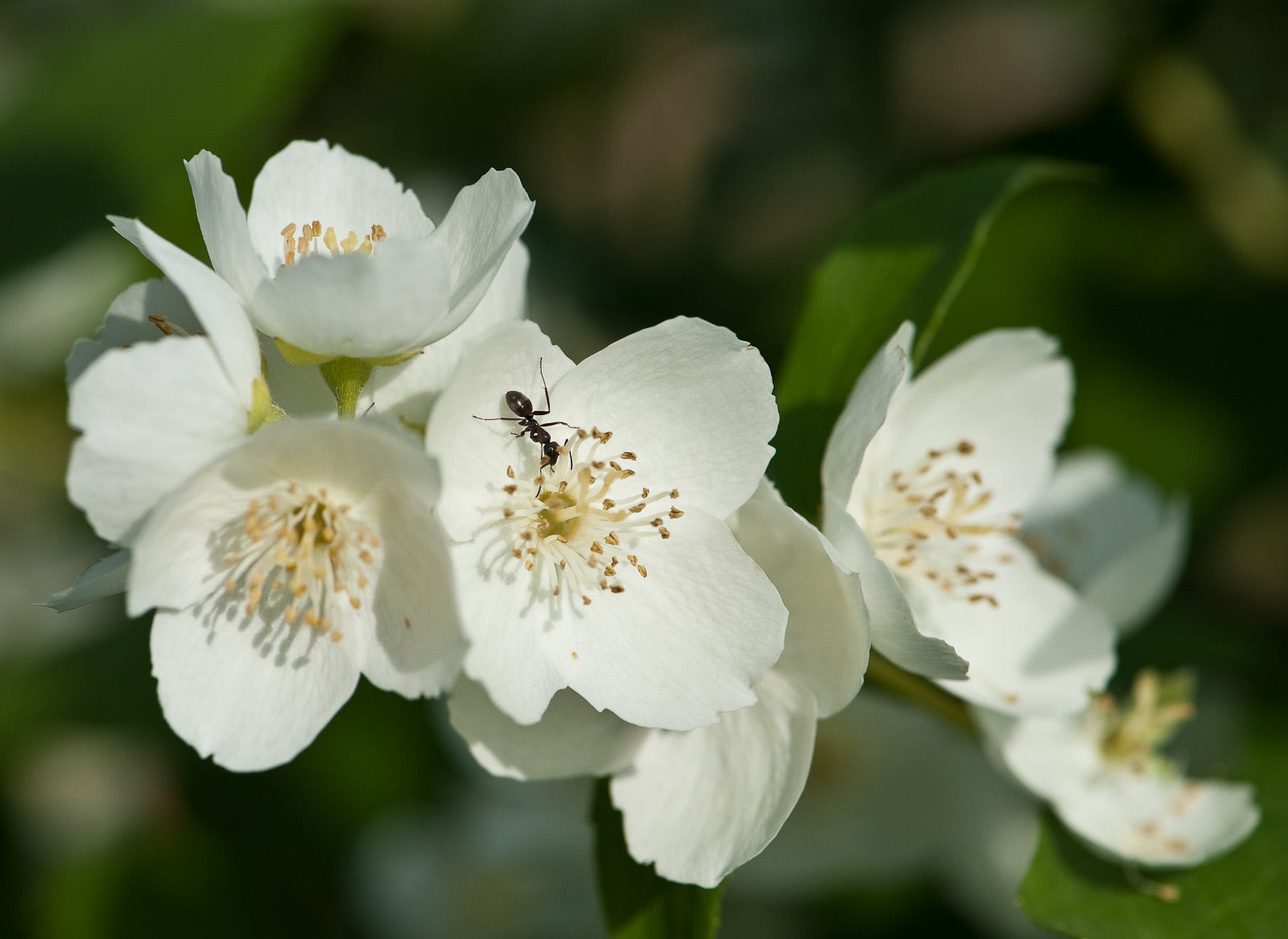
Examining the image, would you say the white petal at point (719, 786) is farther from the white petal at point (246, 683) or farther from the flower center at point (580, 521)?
the white petal at point (246, 683)

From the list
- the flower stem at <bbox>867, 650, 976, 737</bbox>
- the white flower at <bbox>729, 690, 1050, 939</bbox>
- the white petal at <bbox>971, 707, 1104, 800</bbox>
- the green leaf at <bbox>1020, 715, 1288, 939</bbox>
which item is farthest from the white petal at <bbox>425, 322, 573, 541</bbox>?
the white flower at <bbox>729, 690, 1050, 939</bbox>

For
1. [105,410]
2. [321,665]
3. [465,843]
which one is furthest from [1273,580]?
[105,410]

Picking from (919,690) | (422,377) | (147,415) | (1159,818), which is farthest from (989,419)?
Answer: (147,415)

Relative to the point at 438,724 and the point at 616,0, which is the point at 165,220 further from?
the point at 616,0

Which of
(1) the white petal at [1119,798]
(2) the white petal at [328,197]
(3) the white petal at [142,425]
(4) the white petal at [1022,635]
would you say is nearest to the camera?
(3) the white petal at [142,425]

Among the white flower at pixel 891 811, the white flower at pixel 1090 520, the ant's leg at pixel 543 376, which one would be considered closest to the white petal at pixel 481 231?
the ant's leg at pixel 543 376

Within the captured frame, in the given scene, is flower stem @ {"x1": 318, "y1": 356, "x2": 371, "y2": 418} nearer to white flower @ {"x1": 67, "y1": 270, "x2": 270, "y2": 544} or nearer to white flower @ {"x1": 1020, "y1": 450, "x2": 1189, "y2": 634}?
white flower @ {"x1": 67, "y1": 270, "x2": 270, "y2": 544}
